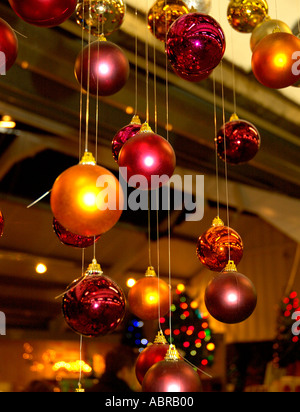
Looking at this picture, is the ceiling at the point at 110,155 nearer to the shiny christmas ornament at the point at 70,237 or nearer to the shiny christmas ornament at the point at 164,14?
the shiny christmas ornament at the point at 164,14

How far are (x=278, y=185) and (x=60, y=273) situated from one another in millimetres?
3046

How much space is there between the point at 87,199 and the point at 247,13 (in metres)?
1.99

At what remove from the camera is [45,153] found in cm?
643

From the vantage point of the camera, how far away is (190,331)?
280 inches

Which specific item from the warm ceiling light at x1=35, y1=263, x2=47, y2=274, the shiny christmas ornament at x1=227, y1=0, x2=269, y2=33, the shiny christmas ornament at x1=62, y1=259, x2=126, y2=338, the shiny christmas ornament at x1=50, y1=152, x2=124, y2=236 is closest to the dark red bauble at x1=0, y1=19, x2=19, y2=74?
the shiny christmas ornament at x1=50, y1=152, x2=124, y2=236

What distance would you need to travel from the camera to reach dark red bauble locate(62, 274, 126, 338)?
2.08m

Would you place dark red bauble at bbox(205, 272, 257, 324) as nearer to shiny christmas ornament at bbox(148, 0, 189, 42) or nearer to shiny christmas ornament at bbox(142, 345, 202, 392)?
shiny christmas ornament at bbox(142, 345, 202, 392)

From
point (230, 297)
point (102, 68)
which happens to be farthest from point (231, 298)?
point (102, 68)

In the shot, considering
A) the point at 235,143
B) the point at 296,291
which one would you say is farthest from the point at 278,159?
the point at 235,143

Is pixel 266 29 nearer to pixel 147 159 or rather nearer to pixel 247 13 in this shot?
pixel 247 13

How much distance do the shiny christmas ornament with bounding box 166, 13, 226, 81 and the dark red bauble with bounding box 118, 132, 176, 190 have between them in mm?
363

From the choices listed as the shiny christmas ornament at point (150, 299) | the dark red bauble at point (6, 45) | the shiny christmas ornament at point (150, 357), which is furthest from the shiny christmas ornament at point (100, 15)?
the shiny christmas ornament at point (150, 357)

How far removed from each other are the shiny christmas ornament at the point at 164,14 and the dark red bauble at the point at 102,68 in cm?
47

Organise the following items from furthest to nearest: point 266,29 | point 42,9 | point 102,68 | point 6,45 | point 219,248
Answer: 1. point 266,29
2. point 219,248
3. point 102,68
4. point 6,45
5. point 42,9
